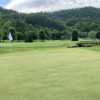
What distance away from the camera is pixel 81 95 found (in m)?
11.1

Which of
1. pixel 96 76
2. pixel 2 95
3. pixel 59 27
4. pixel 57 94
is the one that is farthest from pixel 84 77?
pixel 59 27

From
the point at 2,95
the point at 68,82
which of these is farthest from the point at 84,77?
the point at 2,95

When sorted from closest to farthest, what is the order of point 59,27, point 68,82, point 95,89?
point 95,89 → point 68,82 → point 59,27

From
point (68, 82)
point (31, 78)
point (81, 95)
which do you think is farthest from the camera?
point (31, 78)

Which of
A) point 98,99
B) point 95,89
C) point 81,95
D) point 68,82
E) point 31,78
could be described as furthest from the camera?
point 31,78

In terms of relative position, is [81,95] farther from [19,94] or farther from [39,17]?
[39,17]

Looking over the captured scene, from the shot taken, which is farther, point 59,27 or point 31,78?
point 59,27

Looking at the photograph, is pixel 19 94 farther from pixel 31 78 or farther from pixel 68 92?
pixel 31 78

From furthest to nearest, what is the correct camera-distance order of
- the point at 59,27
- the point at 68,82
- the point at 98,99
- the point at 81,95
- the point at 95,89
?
the point at 59,27 < the point at 68,82 < the point at 95,89 < the point at 81,95 < the point at 98,99

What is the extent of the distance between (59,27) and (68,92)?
173769mm

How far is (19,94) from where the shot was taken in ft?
37.5

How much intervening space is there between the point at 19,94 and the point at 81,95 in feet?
7.03

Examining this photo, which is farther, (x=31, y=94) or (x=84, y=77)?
(x=84, y=77)

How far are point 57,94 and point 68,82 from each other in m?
2.44
